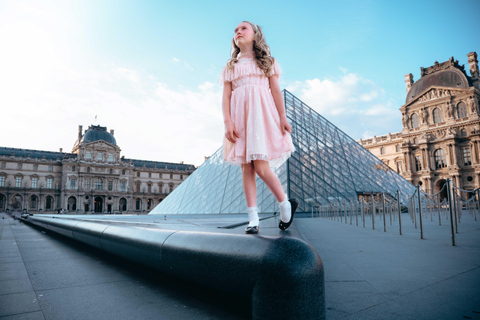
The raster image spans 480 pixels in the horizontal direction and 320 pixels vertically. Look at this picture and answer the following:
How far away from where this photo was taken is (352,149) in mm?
18734

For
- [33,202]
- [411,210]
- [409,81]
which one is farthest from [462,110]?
[33,202]

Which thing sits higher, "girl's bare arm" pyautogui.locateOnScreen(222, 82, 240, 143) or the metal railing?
"girl's bare arm" pyautogui.locateOnScreen(222, 82, 240, 143)

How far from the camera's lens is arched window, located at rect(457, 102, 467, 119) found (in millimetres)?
33375

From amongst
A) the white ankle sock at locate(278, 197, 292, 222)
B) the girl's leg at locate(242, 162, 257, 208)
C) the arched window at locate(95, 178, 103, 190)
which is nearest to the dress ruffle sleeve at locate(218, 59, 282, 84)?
the girl's leg at locate(242, 162, 257, 208)

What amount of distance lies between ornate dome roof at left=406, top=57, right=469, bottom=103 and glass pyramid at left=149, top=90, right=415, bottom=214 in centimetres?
2465

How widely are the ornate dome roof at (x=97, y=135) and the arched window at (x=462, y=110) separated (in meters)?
52.8

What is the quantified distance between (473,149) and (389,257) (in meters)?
37.8

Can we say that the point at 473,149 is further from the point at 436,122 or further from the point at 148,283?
the point at 148,283

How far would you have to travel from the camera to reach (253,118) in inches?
79.3

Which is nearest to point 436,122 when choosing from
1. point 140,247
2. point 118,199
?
point 140,247

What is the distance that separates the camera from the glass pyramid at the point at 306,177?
13.5 meters

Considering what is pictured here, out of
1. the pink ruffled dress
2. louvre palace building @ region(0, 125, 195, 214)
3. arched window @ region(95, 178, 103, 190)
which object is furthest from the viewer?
arched window @ region(95, 178, 103, 190)

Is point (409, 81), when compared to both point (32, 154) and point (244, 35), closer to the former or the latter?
point (244, 35)

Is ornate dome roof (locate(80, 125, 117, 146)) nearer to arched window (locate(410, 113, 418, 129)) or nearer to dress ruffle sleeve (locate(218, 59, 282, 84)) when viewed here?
arched window (locate(410, 113, 418, 129))
